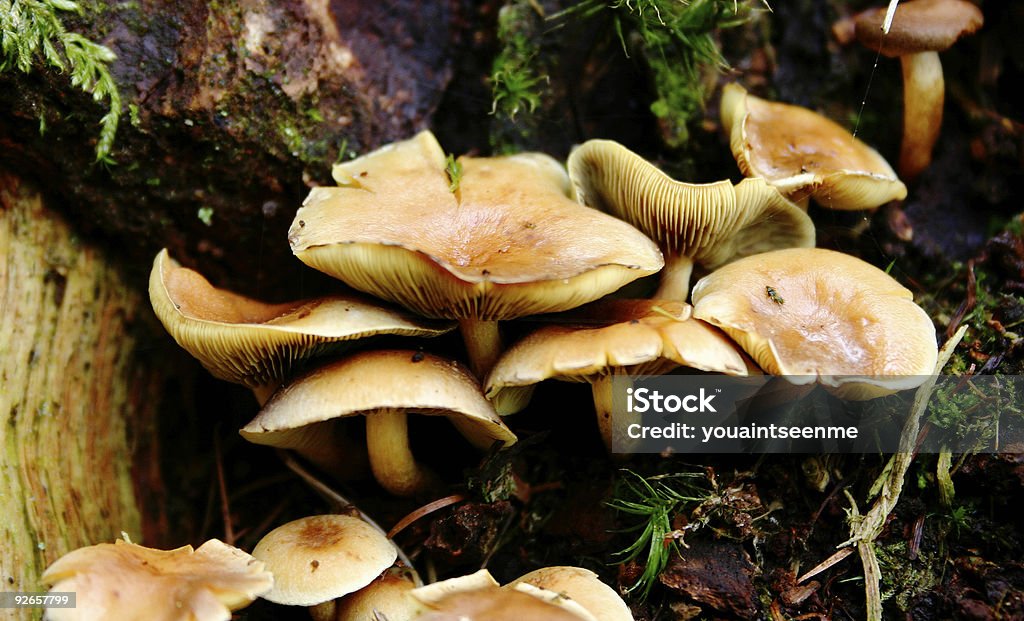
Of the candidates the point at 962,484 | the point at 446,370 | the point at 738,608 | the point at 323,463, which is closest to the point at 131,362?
the point at 323,463

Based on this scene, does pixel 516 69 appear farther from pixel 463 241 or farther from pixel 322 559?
pixel 322 559

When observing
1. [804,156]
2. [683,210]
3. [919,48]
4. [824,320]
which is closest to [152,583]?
[683,210]

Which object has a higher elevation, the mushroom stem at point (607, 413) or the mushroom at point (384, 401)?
the mushroom at point (384, 401)

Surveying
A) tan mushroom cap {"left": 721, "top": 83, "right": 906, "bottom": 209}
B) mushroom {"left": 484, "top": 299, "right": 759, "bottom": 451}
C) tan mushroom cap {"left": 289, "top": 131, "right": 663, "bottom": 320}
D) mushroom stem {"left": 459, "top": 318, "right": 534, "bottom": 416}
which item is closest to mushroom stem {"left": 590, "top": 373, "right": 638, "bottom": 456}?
mushroom {"left": 484, "top": 299, "right": 759, "bottom": 451}

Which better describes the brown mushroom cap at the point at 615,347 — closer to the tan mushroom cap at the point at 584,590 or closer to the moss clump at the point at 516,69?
the tan mushroom cap at the point at 584,590

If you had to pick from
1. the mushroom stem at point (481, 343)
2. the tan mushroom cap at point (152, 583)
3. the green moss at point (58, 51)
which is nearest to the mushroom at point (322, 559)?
the tan mushroom cap at point (152, 583)
